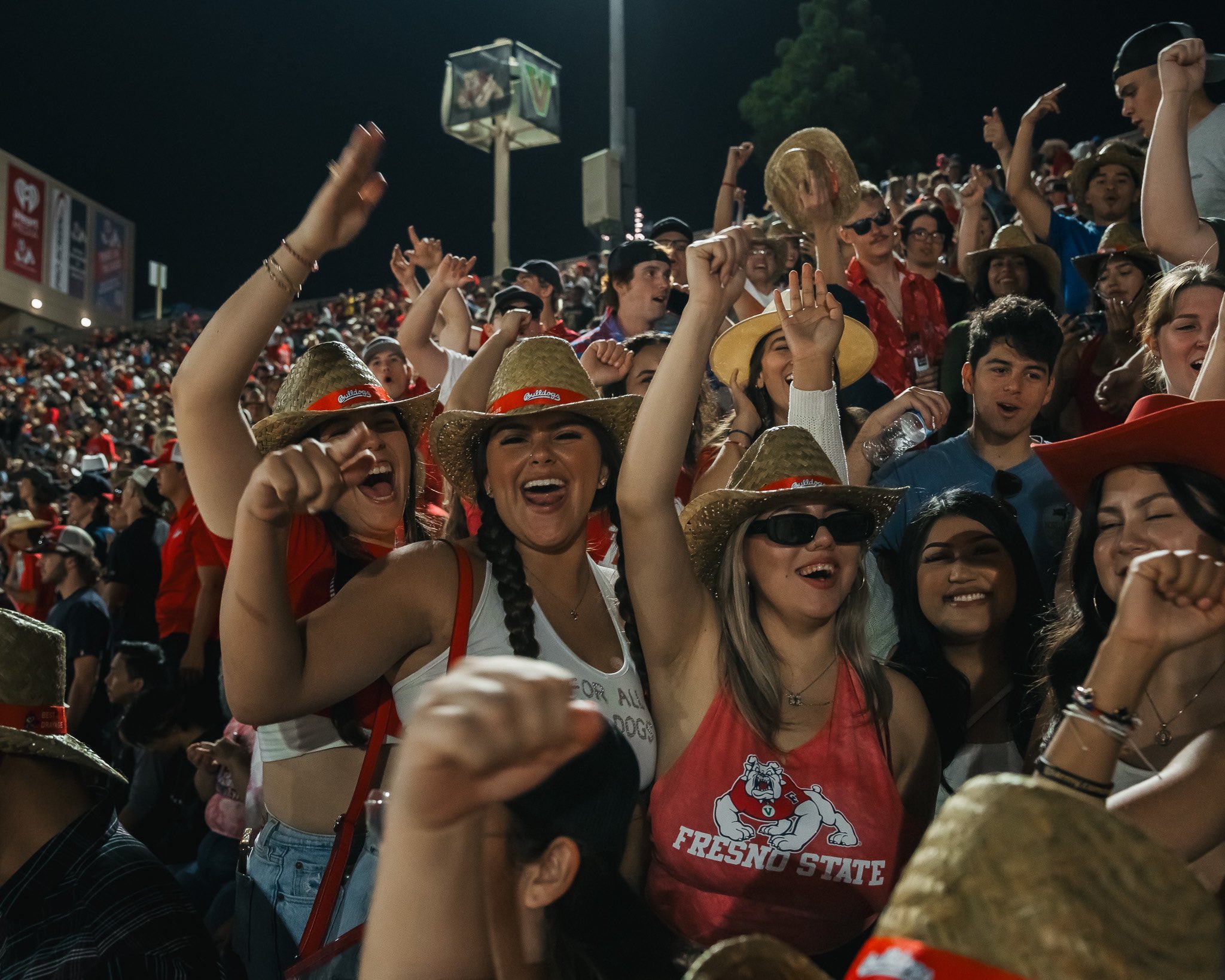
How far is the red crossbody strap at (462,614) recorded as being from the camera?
2.26m

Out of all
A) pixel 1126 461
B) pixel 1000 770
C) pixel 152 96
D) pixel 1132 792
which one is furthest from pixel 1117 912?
pixel 152 96

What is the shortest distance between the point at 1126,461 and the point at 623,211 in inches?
713

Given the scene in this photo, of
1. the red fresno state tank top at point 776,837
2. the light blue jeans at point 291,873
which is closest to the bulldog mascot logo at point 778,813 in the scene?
the red fresno state tank top at point 776,837

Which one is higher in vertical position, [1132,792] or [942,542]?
[942,542]

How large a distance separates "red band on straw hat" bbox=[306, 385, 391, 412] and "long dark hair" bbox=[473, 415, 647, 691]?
36 centimetres

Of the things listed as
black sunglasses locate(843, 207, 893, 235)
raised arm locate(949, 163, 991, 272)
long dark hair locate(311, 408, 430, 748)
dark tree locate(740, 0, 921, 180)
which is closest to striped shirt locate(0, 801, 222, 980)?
long dark hair locate(311, 408, 430, 748)

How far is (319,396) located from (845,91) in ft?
98.4

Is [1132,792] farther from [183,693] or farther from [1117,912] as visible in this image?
[183,693]

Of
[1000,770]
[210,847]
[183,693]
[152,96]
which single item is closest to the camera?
[1000,770]

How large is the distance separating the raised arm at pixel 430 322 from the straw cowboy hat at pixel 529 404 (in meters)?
1.97

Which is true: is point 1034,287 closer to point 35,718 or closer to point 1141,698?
point 1141,698

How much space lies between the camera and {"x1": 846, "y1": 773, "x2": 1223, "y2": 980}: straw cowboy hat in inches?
33.1

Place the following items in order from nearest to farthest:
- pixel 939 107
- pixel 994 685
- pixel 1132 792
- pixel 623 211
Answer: pixel 1132 792 → pixel 994 685 → pixel 623 211 → pixel 939 107

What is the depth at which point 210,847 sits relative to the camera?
455 centimetres
